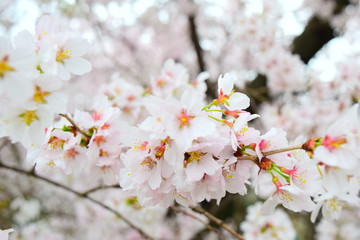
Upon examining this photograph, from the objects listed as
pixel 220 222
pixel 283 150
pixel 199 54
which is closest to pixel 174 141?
pixel 283 150

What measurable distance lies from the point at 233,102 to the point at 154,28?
17.4ft

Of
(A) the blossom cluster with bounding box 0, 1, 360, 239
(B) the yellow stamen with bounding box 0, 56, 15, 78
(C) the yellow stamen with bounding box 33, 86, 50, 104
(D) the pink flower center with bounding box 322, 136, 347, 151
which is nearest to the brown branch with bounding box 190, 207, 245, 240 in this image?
(A) the blossom cluster with bounding box 0, 1, 360, 239

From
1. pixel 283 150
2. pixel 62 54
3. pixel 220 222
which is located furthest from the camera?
pixel 220 222

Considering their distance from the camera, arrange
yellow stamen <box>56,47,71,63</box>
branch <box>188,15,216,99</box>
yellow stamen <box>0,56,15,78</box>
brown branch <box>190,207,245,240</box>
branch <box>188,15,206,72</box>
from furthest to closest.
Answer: branch <box>188,15,206,72</box> → branch <box>188,15,216,99</box> → brown branch <box>190,207,245,240</box> → yellow stamen <box>56,47,71,63</box> → yellow stamen <box>0,56,15,78</box>

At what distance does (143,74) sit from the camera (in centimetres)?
668

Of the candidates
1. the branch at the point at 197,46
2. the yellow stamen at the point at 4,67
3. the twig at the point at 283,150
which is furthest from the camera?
the branch at the point at 197,46

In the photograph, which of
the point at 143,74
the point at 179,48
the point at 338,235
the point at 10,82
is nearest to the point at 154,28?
the point at 179,48

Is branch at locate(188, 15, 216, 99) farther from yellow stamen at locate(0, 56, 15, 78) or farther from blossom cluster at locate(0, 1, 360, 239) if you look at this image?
yellow stamen at locate(0, 56, 15, 78)

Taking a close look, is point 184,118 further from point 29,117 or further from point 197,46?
point 197,46

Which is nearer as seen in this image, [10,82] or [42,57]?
[10,82]

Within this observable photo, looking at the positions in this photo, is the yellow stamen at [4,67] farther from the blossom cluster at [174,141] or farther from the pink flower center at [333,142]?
Result: the pink flower center at [333,142]

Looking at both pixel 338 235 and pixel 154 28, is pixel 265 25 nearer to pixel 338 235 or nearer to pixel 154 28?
pixel 338 235

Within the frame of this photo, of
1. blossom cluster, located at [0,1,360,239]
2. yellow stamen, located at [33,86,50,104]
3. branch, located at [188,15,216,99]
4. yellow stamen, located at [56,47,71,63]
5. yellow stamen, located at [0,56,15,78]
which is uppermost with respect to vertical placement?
yellow stamen, located at [0,56,15,78]

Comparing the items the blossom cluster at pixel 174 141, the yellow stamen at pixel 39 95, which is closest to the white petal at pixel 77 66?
the blossom cluster at pixel 174 141
